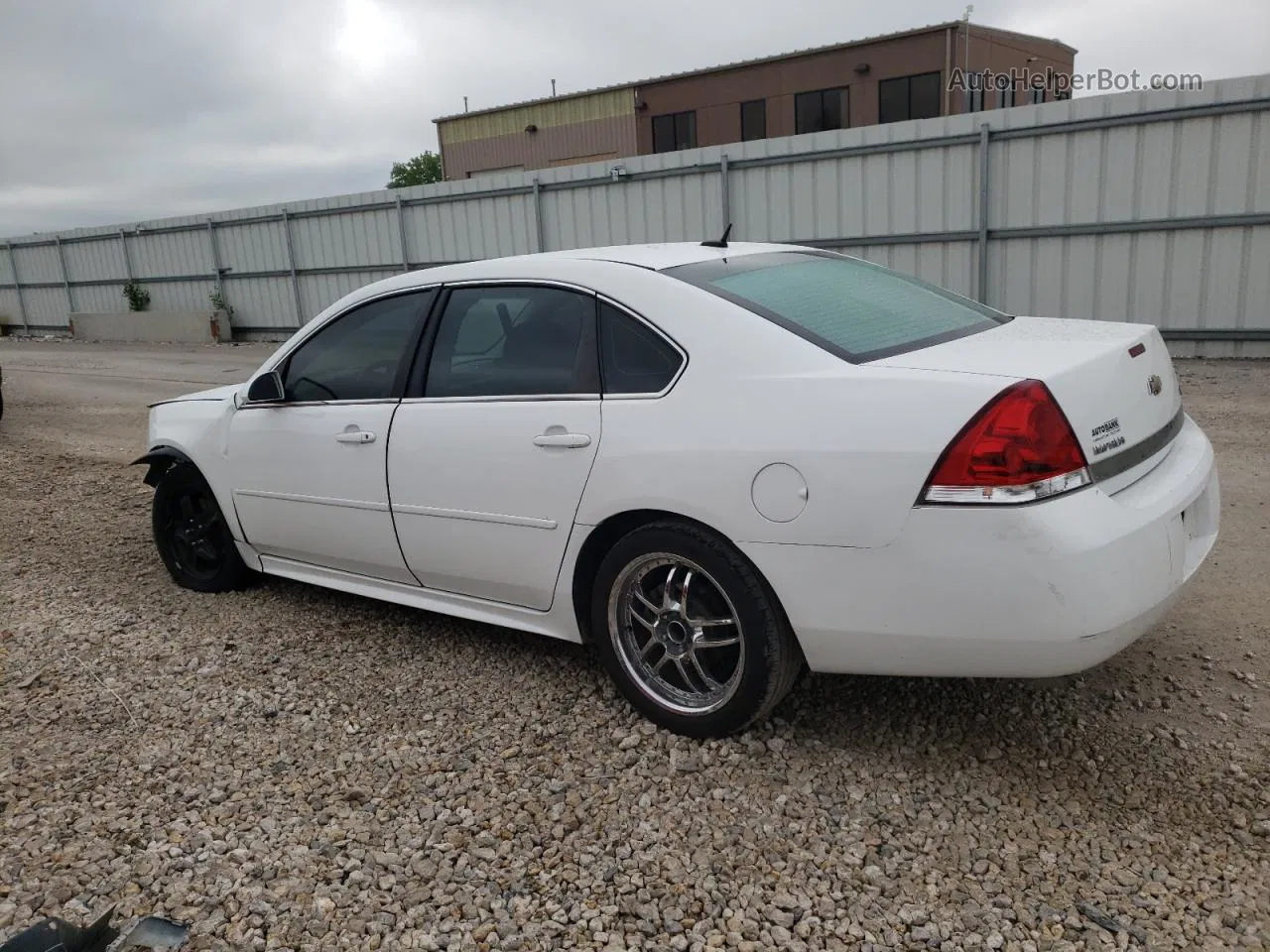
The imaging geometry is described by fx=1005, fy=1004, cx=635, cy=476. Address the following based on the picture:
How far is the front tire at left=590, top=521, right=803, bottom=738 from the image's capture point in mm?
2875

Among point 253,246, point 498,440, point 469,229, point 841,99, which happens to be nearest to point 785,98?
point 841,99

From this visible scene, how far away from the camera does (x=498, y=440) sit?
11.0 feet

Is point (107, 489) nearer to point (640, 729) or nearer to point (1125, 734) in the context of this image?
point (640, 729)

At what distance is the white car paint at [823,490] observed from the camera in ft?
8.28

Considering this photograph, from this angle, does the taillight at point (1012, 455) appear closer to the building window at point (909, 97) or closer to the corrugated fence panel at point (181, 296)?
the corrugated fence panel at point (181, 296)

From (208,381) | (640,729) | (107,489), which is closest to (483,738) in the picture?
(640,729)

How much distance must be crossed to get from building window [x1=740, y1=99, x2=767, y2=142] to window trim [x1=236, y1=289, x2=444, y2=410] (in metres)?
25.1

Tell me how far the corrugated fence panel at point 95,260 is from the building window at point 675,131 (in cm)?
1446

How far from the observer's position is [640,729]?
129 inches

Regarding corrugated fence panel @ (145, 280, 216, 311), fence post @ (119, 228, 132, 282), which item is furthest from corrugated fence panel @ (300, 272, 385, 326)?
fence post @ (119, 228, 132, 282)

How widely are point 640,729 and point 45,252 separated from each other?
28.5m

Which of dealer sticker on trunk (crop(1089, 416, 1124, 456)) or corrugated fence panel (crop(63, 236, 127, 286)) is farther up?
corrugated fence panel (crop(63, 236, 127, 286))

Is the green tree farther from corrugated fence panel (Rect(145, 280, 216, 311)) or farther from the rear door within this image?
the rear door

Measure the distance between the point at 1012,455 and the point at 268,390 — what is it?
3.01m
